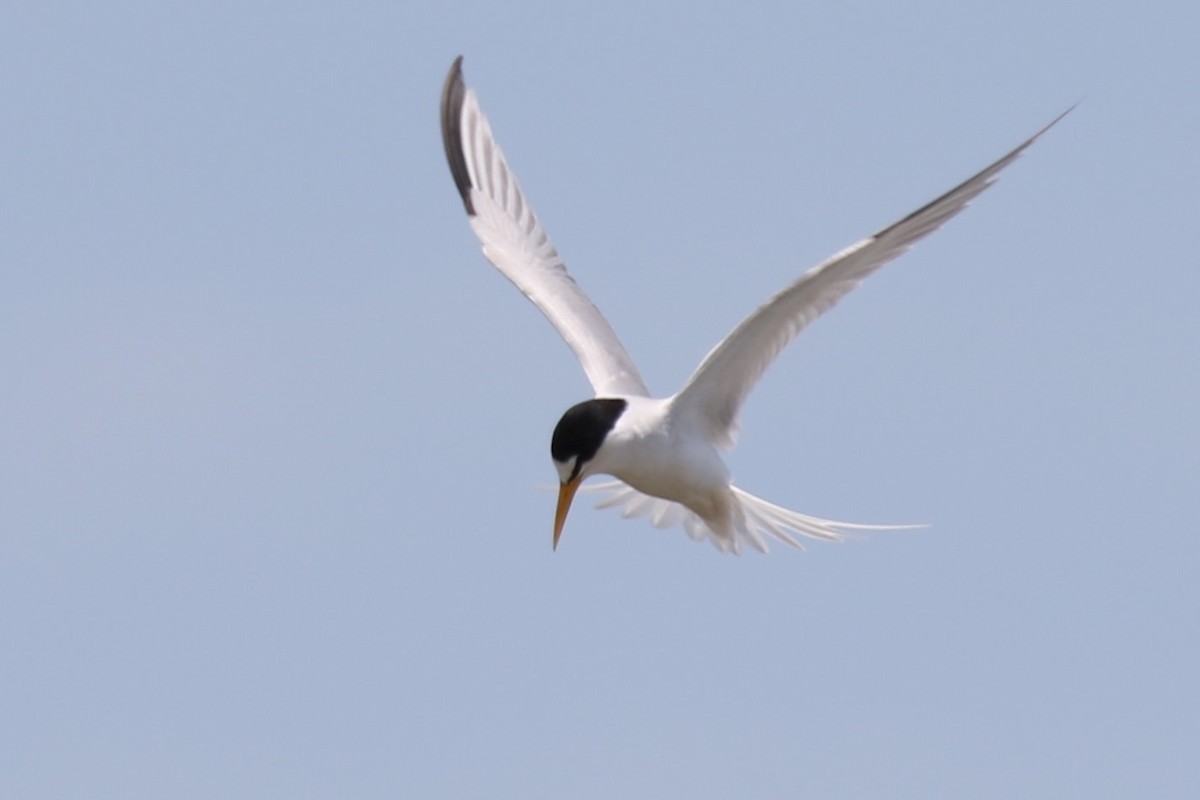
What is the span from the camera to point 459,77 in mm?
13008

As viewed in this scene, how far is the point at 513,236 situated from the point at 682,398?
2.65 metres

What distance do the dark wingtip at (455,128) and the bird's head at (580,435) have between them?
2931 mm

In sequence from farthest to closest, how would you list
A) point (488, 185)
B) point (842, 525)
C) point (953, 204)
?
point (488, 185), point (842, 525), point (953, 204)

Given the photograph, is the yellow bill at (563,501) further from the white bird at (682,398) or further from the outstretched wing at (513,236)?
the outstretched wing at (513,236)

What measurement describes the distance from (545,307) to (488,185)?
122 cm

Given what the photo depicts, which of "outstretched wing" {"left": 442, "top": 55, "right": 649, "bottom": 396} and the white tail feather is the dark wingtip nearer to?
"outstretched wing" {"left": 442, "top": 55, "right": 649, "bottom": 396}

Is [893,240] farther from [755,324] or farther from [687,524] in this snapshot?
[687,524]

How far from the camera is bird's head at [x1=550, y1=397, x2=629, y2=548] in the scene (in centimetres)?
1032

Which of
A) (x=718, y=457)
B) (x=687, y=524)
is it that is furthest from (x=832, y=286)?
(x=687, y=524)

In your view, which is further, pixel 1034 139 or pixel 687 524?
pixel 687 524

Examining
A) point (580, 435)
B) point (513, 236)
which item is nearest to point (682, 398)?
point (580, 435)

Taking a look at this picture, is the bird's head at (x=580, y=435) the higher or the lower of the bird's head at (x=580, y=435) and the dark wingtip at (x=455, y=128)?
the lower

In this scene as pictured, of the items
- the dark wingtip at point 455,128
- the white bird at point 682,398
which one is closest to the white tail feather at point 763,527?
the white bird at point 682,398

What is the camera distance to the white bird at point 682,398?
987cm
